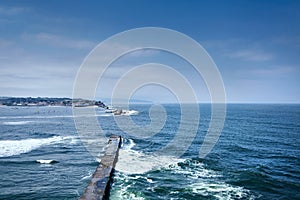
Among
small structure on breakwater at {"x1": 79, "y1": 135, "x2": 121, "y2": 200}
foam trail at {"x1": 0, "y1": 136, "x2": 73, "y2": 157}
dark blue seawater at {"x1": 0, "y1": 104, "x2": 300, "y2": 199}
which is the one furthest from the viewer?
foam trail at {"x1": 0, "y1": 136, "x2": 73, "y2": 157}

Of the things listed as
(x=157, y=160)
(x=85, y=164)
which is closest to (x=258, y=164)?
(x=157, y=160)

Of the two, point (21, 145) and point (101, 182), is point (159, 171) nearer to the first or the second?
point (101, 182)

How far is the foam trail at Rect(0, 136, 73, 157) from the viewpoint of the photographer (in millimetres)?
48750

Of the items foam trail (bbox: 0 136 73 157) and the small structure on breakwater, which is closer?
Result: the small structure on breakwater

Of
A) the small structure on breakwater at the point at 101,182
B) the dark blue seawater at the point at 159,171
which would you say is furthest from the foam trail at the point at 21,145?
the small structure on breakwater at the point at 101,182

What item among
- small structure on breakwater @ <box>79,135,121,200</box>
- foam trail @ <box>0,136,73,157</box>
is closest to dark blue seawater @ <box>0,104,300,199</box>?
foam trail @ <box>0,136,73,157</box>

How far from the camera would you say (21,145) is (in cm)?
5550

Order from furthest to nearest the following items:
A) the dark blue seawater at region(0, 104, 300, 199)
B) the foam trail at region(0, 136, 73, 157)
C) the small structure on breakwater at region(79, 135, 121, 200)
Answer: the foam trail at region(0, 136, 73, 157)
the dark blue seawater at region(0, 104, 300, 199)
the small structure on breakwater at region(79, 135, 121, 200)

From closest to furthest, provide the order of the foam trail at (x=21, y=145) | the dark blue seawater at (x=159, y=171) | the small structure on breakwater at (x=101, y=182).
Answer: the small structure on breakwater at (x=101, y=182) → the dark blue seawater at (x=159, y=171) → the foam trail at (x=21, y=145)

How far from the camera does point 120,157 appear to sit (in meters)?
46.3

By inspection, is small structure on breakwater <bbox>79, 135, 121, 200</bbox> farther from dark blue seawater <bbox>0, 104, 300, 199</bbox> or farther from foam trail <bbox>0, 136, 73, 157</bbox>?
foam trail <bbox>0, 136, 73, 157</bbox>

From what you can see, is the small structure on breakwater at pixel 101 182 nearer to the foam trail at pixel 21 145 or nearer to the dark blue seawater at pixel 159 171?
the dark blue seawater at pixel 159 171

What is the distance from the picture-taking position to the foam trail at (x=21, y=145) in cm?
4875

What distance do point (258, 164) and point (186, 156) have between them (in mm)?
11786
